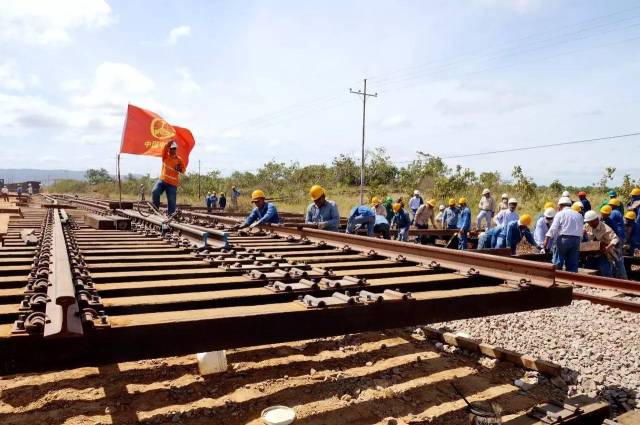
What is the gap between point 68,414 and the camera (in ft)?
11.0

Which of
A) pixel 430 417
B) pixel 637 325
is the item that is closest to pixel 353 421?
pixel 430 417

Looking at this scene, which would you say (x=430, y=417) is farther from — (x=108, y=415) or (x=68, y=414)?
(x=68, y=414)

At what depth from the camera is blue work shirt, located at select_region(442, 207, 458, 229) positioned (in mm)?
Result: 14448

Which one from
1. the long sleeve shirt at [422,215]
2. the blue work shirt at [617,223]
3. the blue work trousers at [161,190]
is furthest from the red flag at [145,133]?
the blue work shirt at [617,223]

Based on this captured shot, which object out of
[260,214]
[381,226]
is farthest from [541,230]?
[260,214]

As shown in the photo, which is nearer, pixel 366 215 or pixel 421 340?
pixel 421 340

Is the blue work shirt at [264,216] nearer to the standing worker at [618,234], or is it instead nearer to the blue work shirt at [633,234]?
the standing worker at [618,234]

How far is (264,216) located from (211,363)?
3307 mm

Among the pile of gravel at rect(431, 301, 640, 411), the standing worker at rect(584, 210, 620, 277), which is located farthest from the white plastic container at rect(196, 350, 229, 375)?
the standing worker at rect(584, 210, 620, 277)

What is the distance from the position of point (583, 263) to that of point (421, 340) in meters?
6.45

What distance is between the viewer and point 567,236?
26.6 ft

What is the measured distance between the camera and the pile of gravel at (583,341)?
12.8ft

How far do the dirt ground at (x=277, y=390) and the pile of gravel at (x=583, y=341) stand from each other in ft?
1.38

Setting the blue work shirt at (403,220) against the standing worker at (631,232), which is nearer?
the standing worker at (631,232)
